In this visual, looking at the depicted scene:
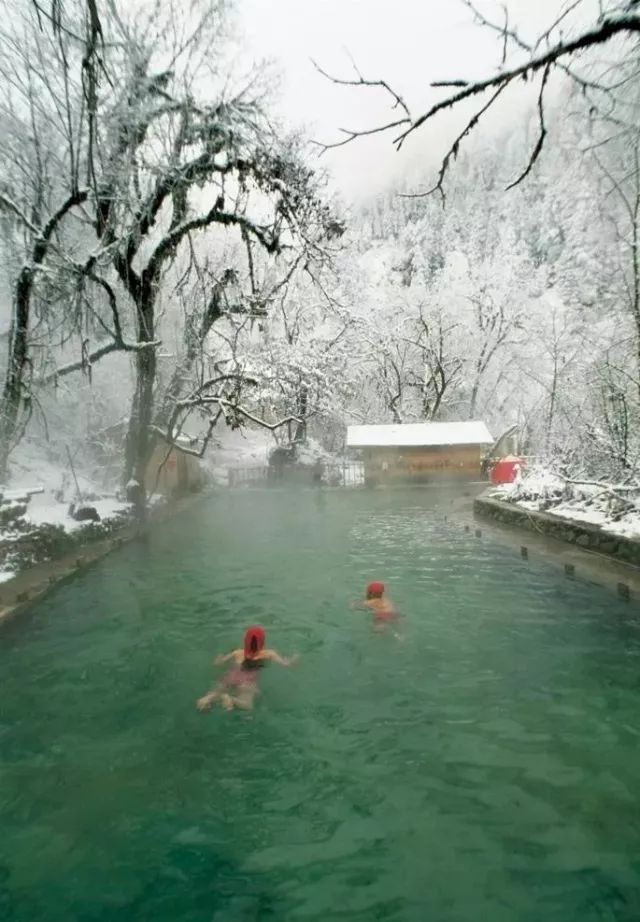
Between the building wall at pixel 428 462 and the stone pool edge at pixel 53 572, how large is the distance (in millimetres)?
22574

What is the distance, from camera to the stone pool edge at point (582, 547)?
34.2 feet

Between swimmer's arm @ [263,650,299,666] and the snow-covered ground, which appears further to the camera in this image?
the snow-covered ground

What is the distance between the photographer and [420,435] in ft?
127

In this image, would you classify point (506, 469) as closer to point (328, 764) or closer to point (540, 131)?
point (328, 764)

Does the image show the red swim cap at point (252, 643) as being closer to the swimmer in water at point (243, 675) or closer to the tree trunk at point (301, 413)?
the swimmer in water at point (243, 675)

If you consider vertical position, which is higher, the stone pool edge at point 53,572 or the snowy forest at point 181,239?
the snowy forest at point 181,239

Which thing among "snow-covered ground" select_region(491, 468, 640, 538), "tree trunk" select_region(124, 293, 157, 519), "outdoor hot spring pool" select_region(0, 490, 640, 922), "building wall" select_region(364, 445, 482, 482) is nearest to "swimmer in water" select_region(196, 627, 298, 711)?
"outdoor hot spring pool" select_region(0, 490, 640, 922)

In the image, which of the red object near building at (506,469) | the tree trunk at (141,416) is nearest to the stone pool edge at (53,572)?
the tree trunk at (141,416)

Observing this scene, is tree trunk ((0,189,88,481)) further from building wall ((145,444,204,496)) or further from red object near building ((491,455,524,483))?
red object near building ((491,455,524,483))

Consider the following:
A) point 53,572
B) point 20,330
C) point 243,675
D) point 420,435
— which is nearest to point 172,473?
point 420,435

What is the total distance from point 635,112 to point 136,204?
10.0 m

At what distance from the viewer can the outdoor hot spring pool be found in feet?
12.2

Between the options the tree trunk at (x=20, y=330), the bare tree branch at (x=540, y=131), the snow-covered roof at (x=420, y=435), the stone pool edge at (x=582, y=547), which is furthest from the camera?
the snow-covered roof at (x=420, y=435)

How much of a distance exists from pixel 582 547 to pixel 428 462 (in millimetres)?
25496
